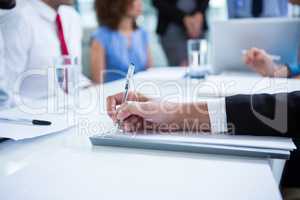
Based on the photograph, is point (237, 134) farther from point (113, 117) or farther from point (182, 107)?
point (113, 117)

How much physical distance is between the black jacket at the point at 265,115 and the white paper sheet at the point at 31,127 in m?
0.37

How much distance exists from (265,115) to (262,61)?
2.39 ft

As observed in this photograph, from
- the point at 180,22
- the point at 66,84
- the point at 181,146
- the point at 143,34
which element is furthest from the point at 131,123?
the point at 180,22

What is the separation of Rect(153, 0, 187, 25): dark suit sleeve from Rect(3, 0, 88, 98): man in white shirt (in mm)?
1111

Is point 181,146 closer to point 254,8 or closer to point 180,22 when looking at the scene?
point 254,8

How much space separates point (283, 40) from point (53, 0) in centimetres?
98

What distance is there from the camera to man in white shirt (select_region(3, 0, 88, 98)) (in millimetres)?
1269

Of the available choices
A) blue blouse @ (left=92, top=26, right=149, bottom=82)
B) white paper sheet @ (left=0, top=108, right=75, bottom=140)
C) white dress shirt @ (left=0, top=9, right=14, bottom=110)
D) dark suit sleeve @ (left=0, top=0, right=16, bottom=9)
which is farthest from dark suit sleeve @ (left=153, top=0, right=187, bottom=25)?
white paper sheet @ (left=0, top=108, right=75, bottom=140)

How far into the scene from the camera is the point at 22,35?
4.35 ft

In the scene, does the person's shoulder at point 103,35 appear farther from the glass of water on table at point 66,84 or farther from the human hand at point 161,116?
the human hand at point 161,116

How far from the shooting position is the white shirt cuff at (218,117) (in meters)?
0.65

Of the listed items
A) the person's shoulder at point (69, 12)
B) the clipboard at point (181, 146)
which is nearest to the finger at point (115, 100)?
the clipboard at point (181, 146)

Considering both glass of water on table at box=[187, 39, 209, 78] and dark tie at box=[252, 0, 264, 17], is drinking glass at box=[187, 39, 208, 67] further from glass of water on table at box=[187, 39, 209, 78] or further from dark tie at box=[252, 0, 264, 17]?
dark tie at box=[252, 0, 264, 17]

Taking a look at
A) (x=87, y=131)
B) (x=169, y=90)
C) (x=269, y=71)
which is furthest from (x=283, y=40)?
(x=87, y=131)
